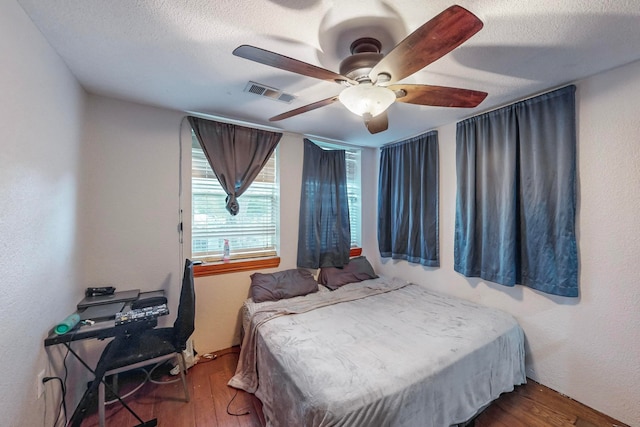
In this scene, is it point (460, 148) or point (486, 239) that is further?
point (460, 148)

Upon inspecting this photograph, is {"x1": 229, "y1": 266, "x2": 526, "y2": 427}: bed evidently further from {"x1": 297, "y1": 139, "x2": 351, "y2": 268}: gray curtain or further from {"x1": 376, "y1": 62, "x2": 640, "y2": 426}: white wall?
{"x1": 297, "y1": 139, "x2": 351, "y2": 268}: gray curtain

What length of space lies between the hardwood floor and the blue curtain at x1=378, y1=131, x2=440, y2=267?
4.34 ft

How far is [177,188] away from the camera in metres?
2.37

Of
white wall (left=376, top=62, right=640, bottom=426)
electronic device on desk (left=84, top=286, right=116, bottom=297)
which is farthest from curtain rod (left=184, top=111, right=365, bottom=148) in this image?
white wall (left=376, top=62, right=640, bottom=426)

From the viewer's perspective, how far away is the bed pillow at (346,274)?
297 centimetres

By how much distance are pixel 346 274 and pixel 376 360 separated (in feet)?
5.33

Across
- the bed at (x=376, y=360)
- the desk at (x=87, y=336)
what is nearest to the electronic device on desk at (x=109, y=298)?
the desk at (x=87, y=336)

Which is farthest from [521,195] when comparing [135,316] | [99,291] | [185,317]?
[99,291]

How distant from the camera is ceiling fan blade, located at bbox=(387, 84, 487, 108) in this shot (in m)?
1.39

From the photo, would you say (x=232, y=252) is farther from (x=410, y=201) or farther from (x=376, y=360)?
(x=410, y=201)

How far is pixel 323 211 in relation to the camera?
3133 mm

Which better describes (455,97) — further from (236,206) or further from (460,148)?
(236,206)

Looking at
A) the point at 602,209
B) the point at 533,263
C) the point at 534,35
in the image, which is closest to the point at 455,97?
the point at 534,35

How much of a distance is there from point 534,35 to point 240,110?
2173mm
